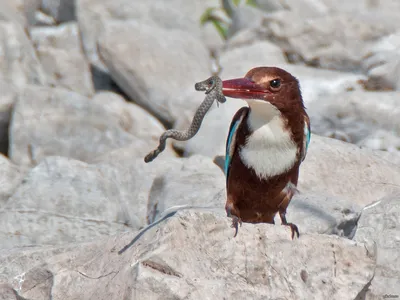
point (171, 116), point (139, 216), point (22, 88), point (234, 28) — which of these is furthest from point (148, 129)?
point (234, 28)

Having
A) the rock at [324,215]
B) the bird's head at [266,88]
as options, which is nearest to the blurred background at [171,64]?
the rock at [324,215]

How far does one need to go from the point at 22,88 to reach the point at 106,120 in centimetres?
92

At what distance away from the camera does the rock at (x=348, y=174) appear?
591 centimetres

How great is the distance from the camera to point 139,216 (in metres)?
6.11

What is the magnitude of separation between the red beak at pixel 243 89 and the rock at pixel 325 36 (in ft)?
16.8

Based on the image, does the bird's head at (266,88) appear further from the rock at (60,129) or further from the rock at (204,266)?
the rock at (60,129)

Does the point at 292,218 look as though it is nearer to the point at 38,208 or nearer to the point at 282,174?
the point at 282,174

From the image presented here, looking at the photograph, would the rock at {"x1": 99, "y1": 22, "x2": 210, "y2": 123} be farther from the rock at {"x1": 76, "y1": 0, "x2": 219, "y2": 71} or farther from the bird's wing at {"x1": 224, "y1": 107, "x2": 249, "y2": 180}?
the bird's wing at {"x1": 224, "y1": 107, "x2": 249, "y2": 180}

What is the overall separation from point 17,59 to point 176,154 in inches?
84.3

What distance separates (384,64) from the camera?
8.68 meters

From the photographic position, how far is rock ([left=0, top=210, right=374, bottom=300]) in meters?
3.82

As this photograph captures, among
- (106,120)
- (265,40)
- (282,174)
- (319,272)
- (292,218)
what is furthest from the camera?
(265,40)

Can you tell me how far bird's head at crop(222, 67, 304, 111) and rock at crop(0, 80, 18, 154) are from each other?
12.1 ft

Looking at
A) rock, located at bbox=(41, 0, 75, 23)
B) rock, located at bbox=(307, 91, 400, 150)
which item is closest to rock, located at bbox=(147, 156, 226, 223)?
rock, located at bbox=(307, 91, 400, 150)
